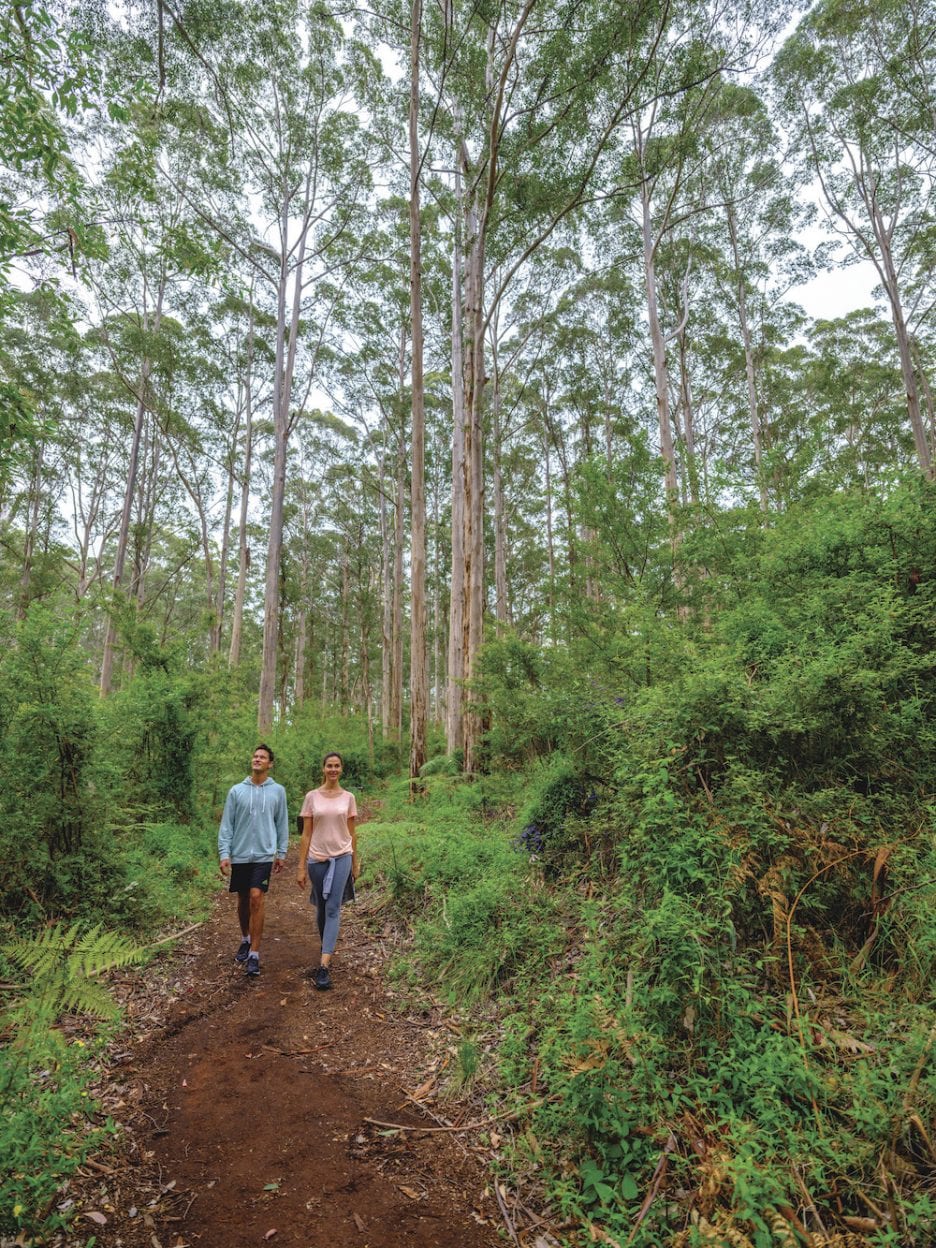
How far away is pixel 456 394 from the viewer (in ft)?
40.3

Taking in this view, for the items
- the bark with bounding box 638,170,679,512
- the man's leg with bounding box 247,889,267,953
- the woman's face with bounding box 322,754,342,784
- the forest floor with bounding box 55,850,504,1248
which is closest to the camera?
the forest floor with bounding box 55,850,504,1248

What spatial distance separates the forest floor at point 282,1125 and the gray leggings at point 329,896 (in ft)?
1.20

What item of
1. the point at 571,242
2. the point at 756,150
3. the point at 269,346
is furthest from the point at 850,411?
the point at 269,346

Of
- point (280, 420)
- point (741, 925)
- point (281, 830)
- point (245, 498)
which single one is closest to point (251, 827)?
point (281, 830)

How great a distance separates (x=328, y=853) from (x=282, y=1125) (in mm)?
1824

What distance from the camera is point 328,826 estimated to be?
443cm

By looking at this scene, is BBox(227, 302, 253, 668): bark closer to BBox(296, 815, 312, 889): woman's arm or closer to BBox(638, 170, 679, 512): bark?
BBox(638, 170, 679, 512): bark

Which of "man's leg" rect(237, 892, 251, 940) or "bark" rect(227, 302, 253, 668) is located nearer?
"man's leg" rect(237, 892, 251, 940)

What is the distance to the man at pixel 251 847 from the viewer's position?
4.37 metres

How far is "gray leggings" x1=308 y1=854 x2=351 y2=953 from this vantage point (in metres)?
4.29

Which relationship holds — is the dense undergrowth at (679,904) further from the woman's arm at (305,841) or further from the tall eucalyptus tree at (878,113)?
the tall eucalyptus tree at (878,113)

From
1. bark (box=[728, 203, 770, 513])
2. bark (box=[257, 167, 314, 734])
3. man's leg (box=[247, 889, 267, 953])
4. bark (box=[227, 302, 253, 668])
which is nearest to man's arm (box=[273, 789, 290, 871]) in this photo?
man's leg (box=[247, 889, 267, 953])

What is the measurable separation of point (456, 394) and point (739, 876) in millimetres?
11413

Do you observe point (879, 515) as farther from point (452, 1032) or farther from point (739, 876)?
point (452, 1032)
